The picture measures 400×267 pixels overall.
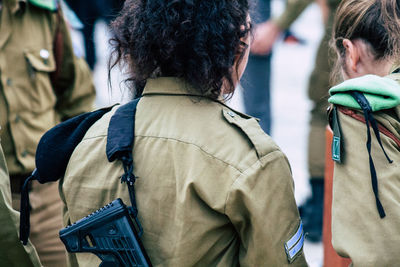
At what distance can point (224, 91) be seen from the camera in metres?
1.77

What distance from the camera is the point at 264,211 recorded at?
1.59 meters

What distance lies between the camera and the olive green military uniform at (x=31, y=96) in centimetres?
263

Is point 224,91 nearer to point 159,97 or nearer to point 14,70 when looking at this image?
point 159,97

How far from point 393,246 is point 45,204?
1.72m

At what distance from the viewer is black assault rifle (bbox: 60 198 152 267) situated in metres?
1.55

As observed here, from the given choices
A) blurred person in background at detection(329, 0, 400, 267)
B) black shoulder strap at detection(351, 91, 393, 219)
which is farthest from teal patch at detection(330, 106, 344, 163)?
black shoulder strap at detection(351, 91, 393, 219)

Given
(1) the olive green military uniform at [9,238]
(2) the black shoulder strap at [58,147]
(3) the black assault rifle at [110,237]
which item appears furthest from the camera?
(1) the olive green military uniform at [9,238]

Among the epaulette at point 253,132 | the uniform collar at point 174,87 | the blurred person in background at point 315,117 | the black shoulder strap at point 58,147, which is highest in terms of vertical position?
the uniform collar at point 174,87

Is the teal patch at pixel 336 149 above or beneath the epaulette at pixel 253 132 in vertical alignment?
beneath

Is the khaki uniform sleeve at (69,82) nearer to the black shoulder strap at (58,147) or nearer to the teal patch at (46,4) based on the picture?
the teal patch at (46,4)

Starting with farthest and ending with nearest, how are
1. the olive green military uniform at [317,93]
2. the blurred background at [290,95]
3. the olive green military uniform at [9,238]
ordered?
the blurred background at [290,95], the olive green military uniform at [317,93], the olive green military uniform at [9,238]

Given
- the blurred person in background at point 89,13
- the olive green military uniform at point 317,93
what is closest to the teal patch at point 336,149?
the olive green military uniform at point 317,93

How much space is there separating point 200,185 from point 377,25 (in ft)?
2.56

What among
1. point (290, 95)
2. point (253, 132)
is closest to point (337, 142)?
point (253, 132)
